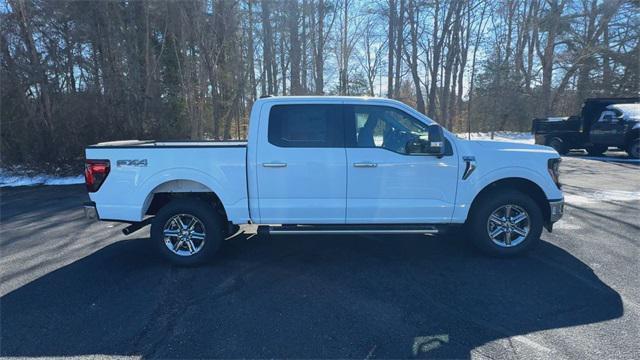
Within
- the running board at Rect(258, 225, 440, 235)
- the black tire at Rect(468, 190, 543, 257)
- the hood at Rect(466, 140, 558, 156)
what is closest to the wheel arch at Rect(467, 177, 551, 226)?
the black tire at Rect(468, 190, 543, 257)

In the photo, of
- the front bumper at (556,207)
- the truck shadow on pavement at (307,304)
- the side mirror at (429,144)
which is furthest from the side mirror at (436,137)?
the front bumper at (556,207)

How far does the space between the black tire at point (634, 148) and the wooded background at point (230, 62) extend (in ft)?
45.1

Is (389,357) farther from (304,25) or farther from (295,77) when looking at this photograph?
(304,25)

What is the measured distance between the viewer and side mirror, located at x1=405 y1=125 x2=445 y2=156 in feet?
13.3

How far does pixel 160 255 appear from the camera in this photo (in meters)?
4.59

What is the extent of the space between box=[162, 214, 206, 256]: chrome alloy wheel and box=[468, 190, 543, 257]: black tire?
3.48m

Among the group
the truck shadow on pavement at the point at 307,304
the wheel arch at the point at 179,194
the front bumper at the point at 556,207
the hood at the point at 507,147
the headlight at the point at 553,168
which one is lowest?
the truck shadow on pavement at the point at 307,304

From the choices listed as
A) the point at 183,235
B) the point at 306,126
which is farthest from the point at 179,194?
the point at 306,126

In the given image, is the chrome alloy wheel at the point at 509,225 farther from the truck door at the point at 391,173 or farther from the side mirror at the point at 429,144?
the side mirror at the point at 429,144

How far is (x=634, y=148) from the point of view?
1359 centimetres

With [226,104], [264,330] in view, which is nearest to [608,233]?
[264,330]

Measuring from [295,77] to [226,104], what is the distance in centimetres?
766

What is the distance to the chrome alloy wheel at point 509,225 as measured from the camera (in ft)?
14.9

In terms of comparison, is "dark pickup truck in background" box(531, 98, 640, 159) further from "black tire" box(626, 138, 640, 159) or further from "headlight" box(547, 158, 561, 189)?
"headlight" box(547, 158, 561, 189)
